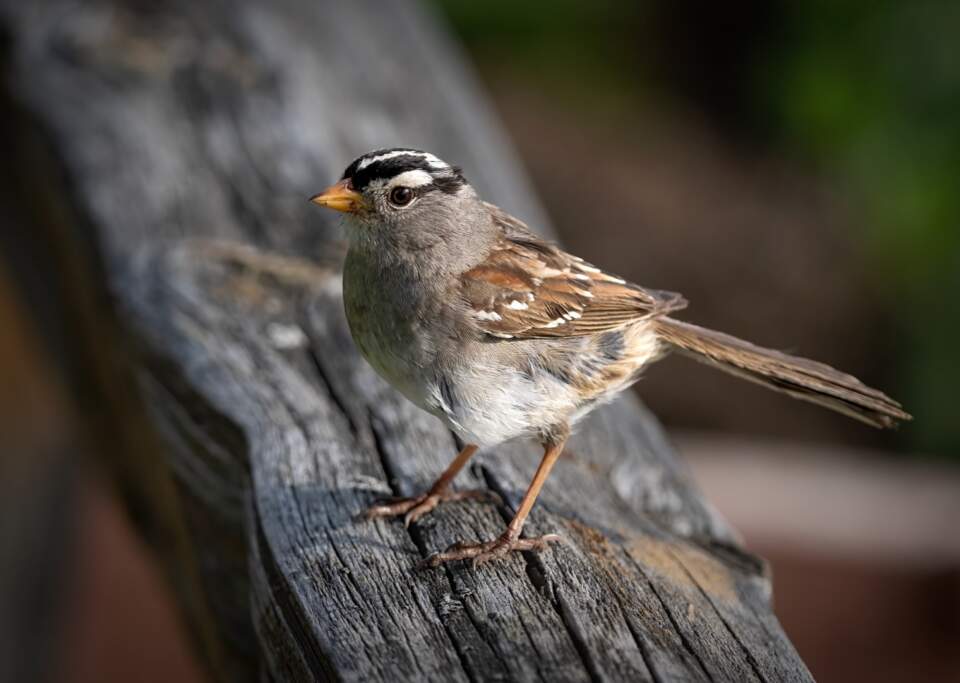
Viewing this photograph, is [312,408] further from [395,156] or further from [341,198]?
[395,156]

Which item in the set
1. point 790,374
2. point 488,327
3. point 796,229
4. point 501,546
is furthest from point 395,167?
point 796,229

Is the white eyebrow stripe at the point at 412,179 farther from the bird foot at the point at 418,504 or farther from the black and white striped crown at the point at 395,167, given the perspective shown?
the bird foot at the point at 418,504

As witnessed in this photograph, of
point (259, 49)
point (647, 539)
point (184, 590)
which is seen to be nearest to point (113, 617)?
point (184, 590)

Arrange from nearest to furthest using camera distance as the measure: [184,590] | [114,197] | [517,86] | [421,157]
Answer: [421,157], [184,590], [114,197], [517,86]

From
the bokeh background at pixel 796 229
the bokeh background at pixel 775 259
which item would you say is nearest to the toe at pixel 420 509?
the bokeh background at pixel 775 259

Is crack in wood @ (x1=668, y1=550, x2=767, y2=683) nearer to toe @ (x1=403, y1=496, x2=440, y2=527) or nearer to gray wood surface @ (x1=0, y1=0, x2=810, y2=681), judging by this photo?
gray wood surface @ (x1=0, y1=0, x2=810, y2=681)

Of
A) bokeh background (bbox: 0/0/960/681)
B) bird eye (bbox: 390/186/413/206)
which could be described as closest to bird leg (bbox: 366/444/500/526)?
bird eye (bbox: 390/186/413/206)

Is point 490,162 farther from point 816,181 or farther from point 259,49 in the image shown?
point 816,181
